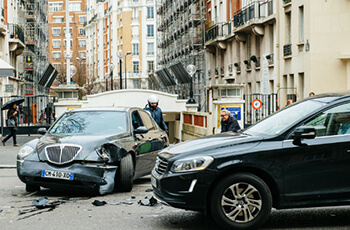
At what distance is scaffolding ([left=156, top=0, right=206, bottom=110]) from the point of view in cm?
5266

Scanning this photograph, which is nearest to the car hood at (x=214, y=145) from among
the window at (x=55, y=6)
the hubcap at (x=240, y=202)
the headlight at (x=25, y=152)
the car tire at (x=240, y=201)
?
the car tire at (x=240, y=201)

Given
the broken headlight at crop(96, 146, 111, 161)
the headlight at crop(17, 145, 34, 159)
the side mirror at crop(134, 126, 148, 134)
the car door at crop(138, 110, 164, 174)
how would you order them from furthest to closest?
the car door at crop(138, 110, 164, 174), the side mirror at crop(134, 126, 148, 134), the headlight at crop(17, 145, 34, 159), the broken headlight at crop(96, 146, 111, 161)

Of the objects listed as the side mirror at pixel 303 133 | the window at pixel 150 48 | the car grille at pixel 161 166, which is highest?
the window at pixel 150 48

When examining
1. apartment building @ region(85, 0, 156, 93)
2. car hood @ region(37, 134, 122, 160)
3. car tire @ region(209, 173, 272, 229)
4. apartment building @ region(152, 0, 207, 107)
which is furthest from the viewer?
apartment building @ region(85, 0, 156, 93)

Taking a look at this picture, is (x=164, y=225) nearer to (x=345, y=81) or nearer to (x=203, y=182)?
(x=203, y=182)

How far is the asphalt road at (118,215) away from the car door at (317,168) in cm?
45

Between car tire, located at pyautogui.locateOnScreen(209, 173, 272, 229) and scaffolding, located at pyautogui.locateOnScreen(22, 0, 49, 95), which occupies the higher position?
scaffolding, located at pyautogui.locateOnScreen(22, 0, 49, 95)

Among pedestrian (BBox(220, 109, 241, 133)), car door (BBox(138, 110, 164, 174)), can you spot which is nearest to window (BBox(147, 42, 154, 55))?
pedestrian (BBox(220, 109, 241, 133))

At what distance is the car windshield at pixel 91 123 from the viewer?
11.8m

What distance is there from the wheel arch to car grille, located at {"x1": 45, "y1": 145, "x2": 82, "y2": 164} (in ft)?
11.7

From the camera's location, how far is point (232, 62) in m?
47.3

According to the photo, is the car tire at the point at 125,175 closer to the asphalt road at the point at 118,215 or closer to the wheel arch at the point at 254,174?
the asphalt road at the point at 118,215

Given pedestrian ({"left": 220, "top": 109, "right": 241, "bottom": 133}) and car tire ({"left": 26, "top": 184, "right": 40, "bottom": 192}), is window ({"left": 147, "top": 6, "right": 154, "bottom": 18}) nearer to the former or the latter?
pedestrian ({"left": 220, "top": 109, "right": 241, "bottom": 133})

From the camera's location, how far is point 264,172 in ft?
25.1
